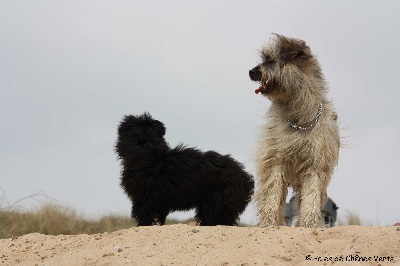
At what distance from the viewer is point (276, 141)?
8836mm

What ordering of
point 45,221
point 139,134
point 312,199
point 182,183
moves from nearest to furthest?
point 312,199 → point 182,183 → point 139,134 → point 45,221

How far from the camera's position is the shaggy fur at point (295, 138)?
8648 mm

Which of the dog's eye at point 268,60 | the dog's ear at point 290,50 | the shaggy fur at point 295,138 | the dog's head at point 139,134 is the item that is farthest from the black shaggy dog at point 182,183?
the dog's ear at point 290,50

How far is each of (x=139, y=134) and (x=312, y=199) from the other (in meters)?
2.47

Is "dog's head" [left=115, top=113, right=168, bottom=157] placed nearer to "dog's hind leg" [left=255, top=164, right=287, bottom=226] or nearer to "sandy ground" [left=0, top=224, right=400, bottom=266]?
"dog's hind leg" [left=255, top=164, right=287, bottom=226]

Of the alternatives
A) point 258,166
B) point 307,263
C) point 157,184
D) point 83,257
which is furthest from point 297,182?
point 83,257

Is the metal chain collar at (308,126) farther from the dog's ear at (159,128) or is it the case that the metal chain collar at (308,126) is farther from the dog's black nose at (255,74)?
the dog's ear at (159,128)

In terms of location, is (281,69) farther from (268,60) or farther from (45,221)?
(45,221)

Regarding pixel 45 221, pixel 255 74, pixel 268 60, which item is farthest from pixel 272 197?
pixel 45 221

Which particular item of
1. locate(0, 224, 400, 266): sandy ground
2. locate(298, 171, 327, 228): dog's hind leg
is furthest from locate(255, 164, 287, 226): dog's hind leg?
locate(0, 224, 400, 266): sandy ground

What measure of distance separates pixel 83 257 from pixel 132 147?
7.95 feet

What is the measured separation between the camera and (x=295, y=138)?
874cm

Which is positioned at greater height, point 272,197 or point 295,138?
point 295,138

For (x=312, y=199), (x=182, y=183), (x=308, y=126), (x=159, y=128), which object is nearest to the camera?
(x=312, y=199)
